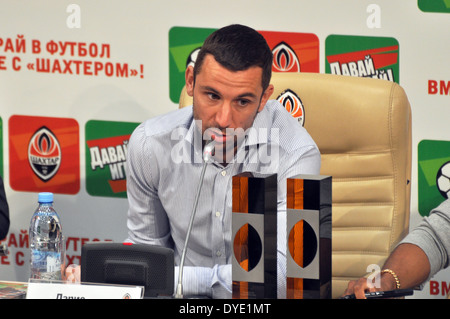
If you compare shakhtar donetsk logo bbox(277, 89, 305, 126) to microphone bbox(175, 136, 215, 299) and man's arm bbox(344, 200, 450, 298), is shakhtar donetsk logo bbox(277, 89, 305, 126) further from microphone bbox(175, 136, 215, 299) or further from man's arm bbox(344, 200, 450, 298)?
microphone bbox(175, 136, 215, 299)

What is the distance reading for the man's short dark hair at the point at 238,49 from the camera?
1.96 m

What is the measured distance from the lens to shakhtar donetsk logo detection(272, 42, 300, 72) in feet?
9.64

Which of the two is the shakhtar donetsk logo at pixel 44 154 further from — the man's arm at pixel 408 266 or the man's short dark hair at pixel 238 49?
the man's arm at pixel 408 266

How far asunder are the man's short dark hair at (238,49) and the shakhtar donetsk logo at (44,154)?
154 centimetres

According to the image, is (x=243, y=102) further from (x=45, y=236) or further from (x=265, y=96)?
(x=45, y=236)

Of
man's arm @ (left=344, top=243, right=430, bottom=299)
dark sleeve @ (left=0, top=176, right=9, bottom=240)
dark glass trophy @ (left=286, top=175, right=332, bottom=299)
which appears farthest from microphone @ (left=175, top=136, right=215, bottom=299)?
dark sleeve @ (left=0, top=176, right=9, bottom=240)

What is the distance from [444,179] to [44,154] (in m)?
1.77

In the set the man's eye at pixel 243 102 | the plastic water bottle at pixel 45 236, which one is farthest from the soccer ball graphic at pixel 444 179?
the plastic water bottle at pixel 45 236

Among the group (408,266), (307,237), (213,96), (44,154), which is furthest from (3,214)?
(307,237)

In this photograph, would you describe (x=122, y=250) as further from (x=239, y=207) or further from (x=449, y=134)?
(x=449, y=134)

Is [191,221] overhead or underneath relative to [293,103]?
underneath

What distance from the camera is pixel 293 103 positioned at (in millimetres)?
2330

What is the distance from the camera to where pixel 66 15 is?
324 centimetres

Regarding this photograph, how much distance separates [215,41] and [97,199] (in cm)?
151
